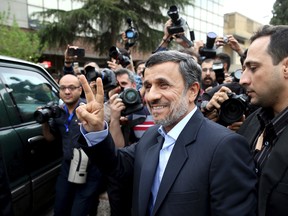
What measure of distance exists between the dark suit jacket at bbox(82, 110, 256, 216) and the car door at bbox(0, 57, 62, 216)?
1395 mm

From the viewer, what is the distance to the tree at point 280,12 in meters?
20.7

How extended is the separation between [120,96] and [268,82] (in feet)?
4.92

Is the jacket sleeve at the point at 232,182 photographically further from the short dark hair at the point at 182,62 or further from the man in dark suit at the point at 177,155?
the short dark hair at the point at 182,62

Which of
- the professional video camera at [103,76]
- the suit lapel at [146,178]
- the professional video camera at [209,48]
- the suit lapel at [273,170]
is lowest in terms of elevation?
the suit lapel at [146,178]

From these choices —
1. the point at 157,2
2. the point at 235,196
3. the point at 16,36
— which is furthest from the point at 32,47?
the point at 235,196

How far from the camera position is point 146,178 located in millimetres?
1592

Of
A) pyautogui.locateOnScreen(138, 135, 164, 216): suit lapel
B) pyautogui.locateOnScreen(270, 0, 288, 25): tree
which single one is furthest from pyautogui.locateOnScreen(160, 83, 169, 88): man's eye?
pyautogui.locateOnScreen(270, 0, 288, 25): tree

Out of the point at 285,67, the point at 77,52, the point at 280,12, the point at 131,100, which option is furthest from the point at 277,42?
the point at 280,12

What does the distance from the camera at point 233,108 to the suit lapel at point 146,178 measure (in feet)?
2.12

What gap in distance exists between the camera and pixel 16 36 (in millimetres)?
12578

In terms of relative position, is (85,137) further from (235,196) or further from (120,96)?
(120,96)

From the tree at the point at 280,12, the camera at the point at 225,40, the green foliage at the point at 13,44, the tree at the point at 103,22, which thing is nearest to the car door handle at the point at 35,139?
the camera at the point at 225,40

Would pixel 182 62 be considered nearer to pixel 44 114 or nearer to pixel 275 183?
pixel 275 183

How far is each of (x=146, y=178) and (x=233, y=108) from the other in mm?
867
